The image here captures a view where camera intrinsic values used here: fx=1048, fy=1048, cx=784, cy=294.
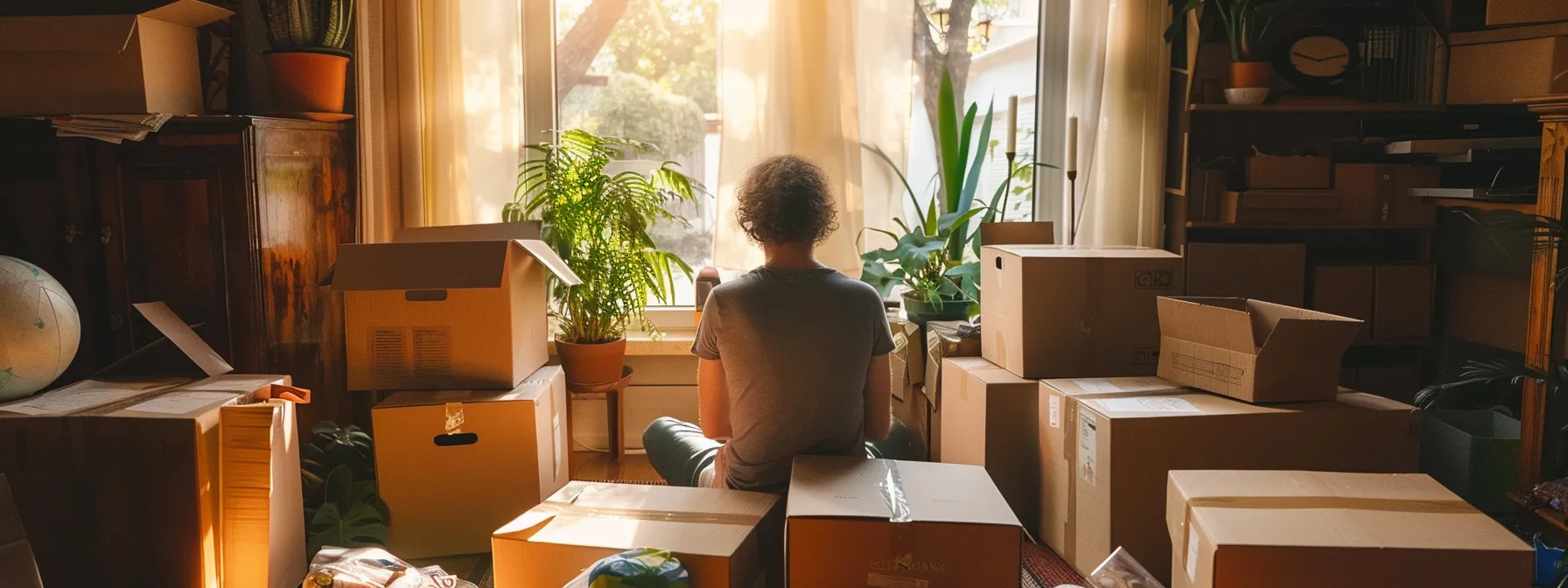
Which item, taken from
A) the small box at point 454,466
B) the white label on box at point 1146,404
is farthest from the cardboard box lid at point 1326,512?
the small box at point 454,466

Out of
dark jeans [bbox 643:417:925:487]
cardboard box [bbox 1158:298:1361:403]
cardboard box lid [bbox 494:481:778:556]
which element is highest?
cardboard box [bbox 1158:298:1361:403]

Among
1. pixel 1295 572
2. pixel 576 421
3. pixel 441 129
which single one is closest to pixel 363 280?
pixel 441 129

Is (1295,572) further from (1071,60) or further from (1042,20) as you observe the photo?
(1042,20)

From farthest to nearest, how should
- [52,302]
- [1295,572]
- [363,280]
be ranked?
1. [363,280]
2. [52,302]
3. [1295,572]

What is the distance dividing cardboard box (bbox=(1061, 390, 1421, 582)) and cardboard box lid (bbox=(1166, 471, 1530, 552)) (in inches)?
14.4

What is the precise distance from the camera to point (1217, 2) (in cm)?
312

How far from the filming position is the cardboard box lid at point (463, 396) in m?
2.47

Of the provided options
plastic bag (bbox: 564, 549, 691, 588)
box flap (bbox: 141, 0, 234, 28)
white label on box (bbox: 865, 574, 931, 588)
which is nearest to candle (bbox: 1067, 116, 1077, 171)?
white label on box (bbox: 865, 574, 931, 588)

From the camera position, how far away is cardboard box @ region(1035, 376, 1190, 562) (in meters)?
2.35

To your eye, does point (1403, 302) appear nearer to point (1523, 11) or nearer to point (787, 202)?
point (1523, 11)

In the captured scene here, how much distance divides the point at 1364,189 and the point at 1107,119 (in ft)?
2.60

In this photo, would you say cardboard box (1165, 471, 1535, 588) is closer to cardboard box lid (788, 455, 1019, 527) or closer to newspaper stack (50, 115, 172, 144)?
cardboard box lid (788, 455, 1019, 527)

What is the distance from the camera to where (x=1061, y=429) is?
2379 mm

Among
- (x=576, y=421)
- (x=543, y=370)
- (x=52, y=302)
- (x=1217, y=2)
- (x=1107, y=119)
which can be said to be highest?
(x=1217, y=2)
